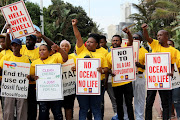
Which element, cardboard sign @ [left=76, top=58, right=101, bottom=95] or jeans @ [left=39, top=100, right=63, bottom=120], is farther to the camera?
cardboard sign @ [left=76, top=58, right=101, bottom=95]

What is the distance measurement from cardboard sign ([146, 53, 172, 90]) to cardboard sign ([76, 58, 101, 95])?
112cm

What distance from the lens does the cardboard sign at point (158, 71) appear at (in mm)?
6246

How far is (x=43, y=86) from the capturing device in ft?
19.4

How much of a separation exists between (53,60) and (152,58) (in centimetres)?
206

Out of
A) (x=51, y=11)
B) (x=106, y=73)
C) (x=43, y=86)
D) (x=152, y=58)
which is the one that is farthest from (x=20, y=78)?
(x=51, y=11)

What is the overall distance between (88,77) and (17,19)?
2235 mm

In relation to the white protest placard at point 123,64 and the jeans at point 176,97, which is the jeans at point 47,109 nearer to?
the white protest placard at point 123,64

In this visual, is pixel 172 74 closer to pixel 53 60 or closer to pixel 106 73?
pixel 106 73

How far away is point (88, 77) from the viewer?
6027 millimetres

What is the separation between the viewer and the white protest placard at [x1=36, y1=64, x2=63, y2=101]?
5.87 m

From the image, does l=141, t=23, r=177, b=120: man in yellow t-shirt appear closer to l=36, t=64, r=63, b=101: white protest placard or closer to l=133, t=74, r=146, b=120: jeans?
l=133, t=74, r=146, b=120: jeans

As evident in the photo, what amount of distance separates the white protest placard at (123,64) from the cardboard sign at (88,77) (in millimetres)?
481

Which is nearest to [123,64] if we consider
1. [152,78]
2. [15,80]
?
[152,78]

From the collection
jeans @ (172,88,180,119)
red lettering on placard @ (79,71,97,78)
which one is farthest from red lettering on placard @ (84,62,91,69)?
jeans @ (172,88,180,119)
